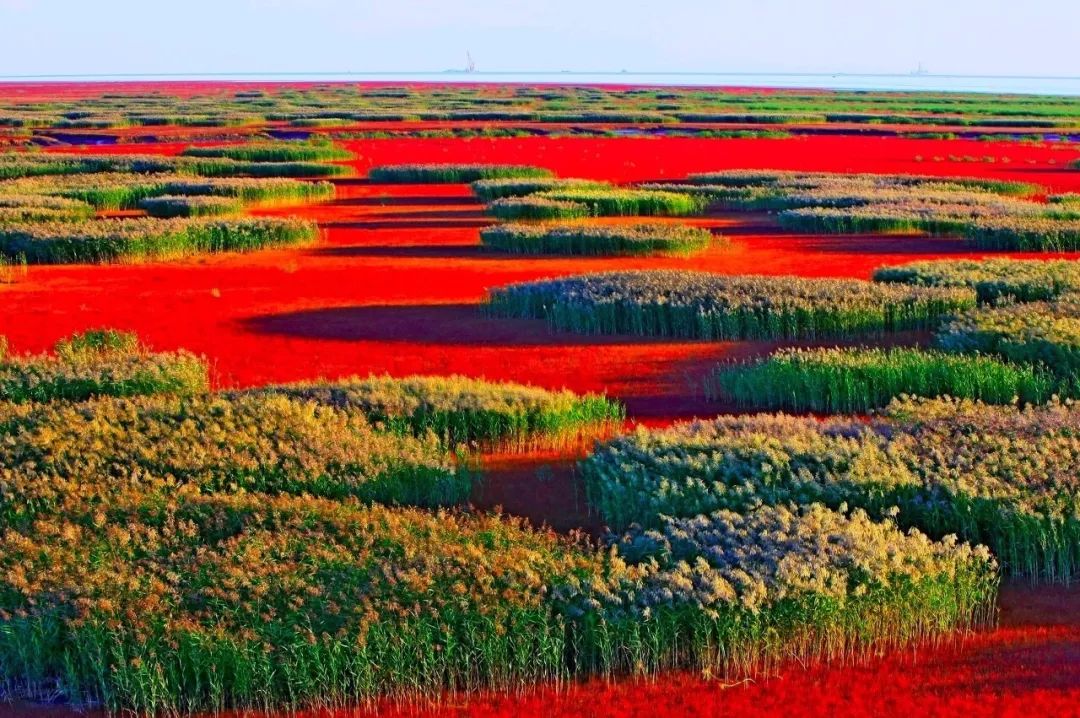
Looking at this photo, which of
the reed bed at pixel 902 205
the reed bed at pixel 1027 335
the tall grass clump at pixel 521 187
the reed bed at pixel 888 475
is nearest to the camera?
the reed bed at pixel 888 475

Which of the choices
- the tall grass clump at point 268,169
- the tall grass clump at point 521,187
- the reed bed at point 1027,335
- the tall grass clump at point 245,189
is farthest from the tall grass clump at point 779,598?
the tall grass clump at point 268,169

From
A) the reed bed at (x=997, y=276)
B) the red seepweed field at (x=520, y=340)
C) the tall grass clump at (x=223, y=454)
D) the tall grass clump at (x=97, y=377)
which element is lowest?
the red seepweed field at (x=520, y=340)

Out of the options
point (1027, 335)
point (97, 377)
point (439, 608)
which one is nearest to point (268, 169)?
point (97, 377)

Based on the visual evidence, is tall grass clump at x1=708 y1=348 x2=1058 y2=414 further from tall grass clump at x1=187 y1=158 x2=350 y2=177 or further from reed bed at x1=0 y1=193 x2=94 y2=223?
tall grass clump at x1=187 y1=158 x2=350 y2=177

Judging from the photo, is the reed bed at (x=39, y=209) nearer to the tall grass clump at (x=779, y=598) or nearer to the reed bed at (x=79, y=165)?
the reed bed at (x=79, y=165)

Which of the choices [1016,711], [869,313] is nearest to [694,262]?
[869,313]

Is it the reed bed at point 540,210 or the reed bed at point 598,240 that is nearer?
the reed bed at point 598,240

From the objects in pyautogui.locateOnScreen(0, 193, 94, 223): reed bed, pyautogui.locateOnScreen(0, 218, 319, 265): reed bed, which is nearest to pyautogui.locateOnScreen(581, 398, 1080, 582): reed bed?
pyautogui.locateOnScreen(0, 218, 319, 265): reed bed
